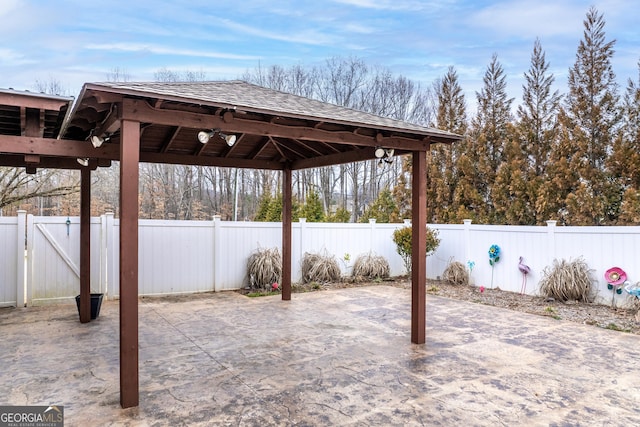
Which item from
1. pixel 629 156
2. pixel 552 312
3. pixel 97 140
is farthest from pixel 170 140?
pixel 629 156

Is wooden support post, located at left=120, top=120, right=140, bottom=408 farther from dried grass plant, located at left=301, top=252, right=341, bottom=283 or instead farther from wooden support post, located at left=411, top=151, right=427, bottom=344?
dried grass plant, located at left=301, top=252, right=341, bottom=283

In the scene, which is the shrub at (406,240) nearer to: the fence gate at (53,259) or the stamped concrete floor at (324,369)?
the stamped concrete floor at (324,369)

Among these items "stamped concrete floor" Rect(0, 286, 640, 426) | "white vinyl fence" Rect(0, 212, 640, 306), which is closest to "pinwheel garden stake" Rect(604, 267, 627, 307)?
"white vinyl fence" Rect(0, 212, 640, 306)

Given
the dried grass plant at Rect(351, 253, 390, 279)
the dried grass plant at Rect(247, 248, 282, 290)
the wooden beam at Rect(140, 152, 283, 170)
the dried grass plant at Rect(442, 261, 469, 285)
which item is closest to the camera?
the wooden beam at Rect(140, 152, 283, 170)

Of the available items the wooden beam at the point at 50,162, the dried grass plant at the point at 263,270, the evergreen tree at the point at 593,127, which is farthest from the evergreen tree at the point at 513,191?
the wooden beam at the point at 50,162

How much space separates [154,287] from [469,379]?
6.06 m

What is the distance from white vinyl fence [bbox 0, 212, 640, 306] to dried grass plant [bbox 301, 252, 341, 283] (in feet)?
0.52

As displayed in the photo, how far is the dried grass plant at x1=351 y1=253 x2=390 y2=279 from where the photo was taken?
995 centimetres

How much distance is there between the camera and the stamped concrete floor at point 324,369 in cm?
313

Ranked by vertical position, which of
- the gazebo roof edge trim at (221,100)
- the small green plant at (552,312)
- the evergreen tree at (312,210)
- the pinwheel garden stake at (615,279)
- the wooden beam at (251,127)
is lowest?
the small green plant at (552,312)

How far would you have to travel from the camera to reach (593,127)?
9.51 meters

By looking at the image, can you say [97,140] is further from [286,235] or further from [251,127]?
[286,235]

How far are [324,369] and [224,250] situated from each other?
194 inches

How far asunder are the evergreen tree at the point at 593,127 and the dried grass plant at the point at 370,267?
434cm
